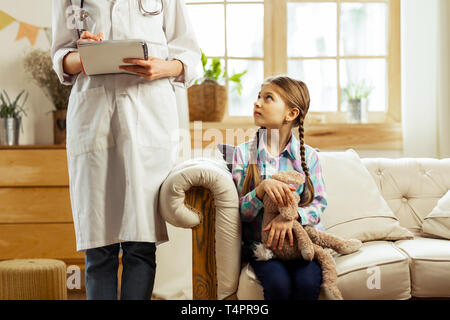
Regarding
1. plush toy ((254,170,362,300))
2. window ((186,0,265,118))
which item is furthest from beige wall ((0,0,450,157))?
plush toy ((254,170,362,300))

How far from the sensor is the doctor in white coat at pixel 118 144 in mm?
1500

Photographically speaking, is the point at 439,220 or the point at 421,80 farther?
the point at 421,80

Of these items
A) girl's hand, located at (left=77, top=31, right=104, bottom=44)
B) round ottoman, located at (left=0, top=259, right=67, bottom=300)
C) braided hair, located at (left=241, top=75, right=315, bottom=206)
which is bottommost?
round ottoman, located at (left=0, top=259, right=67, bottom=300)

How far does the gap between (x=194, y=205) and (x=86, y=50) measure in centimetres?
54

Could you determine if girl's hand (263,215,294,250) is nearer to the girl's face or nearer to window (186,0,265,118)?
the girl's face

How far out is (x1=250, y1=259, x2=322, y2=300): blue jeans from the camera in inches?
59.2

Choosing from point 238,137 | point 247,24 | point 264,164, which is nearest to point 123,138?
point 264,164

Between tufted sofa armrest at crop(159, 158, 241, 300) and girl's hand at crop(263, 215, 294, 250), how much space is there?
103mm

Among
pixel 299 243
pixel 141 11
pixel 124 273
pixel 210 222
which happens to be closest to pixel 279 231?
pixel 299 243

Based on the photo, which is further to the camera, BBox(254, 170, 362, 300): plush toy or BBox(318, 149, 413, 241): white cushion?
BBox(318, 149, 413, 241): white cushion

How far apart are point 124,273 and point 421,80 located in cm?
214

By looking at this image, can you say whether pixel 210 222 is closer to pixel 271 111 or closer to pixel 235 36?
→ pixel 271 111

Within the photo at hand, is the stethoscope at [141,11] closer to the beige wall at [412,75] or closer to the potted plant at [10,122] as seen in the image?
the potted plant at [10,122]

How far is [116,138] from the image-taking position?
1548 millimetres
